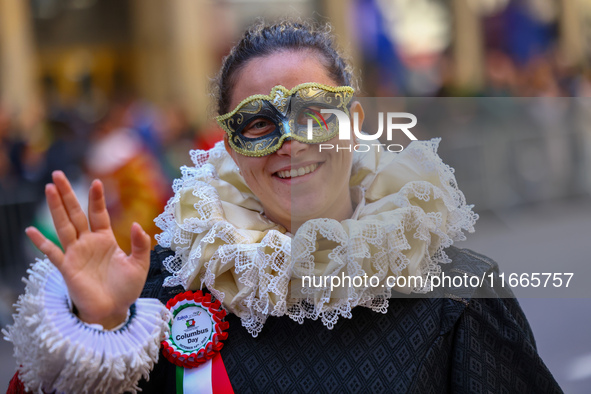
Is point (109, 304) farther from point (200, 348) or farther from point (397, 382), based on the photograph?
point (397, 382)

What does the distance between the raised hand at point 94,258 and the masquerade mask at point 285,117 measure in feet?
2.09

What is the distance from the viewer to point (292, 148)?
2305 mm

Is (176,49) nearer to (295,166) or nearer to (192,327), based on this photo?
(295,166)

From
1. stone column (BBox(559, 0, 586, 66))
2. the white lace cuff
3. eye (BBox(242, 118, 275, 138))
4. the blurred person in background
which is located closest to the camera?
the white lace cuff

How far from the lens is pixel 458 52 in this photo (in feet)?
48.4

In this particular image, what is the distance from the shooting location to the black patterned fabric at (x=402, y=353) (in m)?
2.11

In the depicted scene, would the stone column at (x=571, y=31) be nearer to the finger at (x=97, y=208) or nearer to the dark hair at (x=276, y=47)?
the dark hair at (x=276, y=47)

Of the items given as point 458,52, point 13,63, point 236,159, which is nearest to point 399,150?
point 236,159

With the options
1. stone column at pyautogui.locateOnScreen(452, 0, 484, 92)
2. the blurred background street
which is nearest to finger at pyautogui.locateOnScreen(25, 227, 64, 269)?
the blurred background street

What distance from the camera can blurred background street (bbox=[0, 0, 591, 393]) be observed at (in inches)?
96.5

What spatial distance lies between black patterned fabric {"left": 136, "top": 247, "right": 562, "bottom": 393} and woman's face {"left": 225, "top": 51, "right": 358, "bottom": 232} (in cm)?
39

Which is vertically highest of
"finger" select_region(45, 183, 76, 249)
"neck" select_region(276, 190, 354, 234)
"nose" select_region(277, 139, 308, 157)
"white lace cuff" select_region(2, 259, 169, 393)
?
"nose" select_region(277, 139, 308, 157)

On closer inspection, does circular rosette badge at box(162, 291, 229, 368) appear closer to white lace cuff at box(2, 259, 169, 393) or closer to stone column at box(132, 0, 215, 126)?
white lace cuff at box(2, 259, 169, 393)

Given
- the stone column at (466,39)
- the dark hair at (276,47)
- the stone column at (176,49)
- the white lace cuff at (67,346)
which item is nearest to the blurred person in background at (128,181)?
the dark hair at (276,47)
